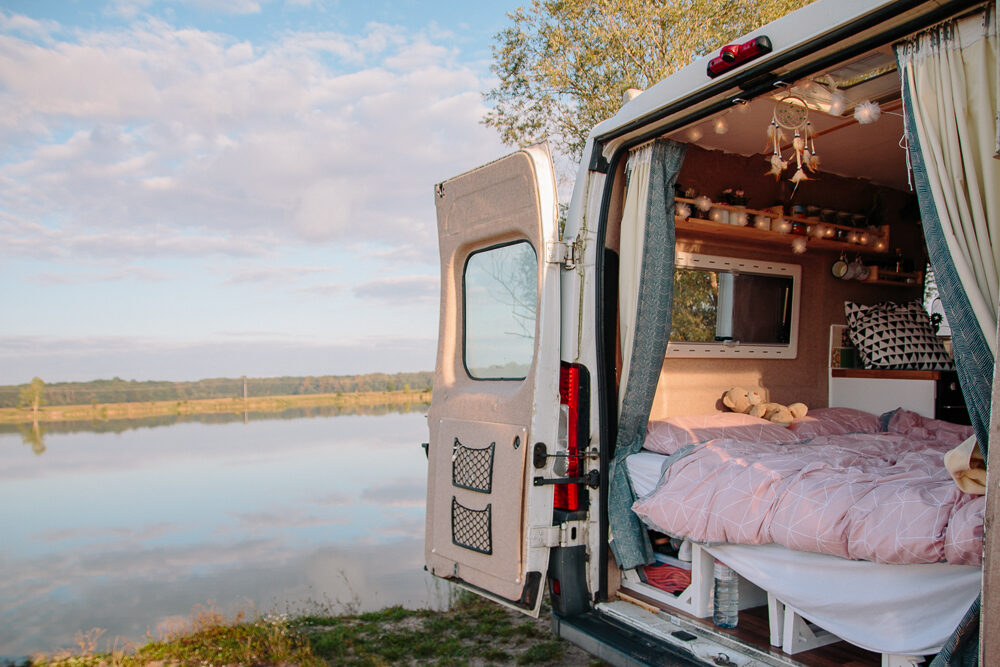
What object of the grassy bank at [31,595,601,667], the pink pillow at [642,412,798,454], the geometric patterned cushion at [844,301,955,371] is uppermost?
the geometric patterned cushion at [844,301,955,371]

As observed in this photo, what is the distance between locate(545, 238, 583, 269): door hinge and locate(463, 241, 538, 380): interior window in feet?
0.50

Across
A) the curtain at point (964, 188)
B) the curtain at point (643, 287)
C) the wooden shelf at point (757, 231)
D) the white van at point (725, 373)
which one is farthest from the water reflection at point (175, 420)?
the curtain at point (964, 188)

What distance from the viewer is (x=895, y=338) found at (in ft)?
16.5

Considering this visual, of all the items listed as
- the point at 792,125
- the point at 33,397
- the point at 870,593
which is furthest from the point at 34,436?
the point at 870,593

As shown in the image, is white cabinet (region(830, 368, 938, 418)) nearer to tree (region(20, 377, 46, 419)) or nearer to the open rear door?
the open rear door

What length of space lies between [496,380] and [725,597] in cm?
138

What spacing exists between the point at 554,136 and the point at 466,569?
7.55 m

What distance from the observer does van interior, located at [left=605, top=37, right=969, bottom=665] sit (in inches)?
142

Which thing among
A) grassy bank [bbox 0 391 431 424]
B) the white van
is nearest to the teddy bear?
the white van

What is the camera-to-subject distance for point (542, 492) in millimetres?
3010

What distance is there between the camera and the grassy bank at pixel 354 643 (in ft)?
14.8

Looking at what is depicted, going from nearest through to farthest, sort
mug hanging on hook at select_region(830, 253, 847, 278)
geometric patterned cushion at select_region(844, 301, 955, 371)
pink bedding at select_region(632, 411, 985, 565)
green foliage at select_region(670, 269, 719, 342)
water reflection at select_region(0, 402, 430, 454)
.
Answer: pink bedding at select_region(632, 411, 985, 565)
green foliage at select_region(670, 269, 719, 342)
geometric patterned cushion at select_region(844, 301, 955, 371)
mug hanging on hook at select_region(830, 253, 847, 278)
water reflection at select_region(0, 402, 430, 454)

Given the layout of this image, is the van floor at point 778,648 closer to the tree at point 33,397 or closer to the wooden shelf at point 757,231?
the wooden shelf at point 757,231

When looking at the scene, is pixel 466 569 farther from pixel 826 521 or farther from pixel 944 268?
pixel 944 268
